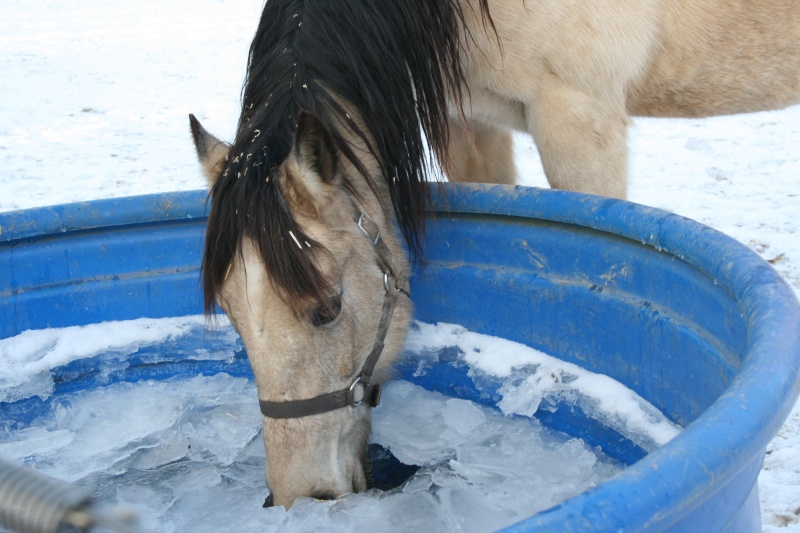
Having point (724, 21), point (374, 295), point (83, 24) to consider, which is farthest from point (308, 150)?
point (83, 24)

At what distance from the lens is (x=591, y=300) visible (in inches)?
81.5

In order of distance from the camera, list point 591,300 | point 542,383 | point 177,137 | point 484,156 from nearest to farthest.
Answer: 1. point 591,300
2. point 542,383
3. point 484,156
4. point 177,137

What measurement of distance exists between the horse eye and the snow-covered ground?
115 centimetres

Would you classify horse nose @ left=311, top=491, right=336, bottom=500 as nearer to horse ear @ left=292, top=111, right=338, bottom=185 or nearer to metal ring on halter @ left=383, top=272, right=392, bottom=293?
metal ring on halter @ left=383, top=272, right=392, bottom=293

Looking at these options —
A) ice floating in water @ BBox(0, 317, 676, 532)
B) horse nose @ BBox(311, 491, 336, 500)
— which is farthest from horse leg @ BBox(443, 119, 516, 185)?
horse nose @ BBox(311, 491, 336, 500)

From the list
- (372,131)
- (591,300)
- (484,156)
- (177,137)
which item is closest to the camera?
(372,131)

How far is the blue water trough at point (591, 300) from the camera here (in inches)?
37.5

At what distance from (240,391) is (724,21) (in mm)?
2011

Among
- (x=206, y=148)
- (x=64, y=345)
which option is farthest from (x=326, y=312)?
(x=64, y=345)

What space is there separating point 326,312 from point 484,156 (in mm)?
1527

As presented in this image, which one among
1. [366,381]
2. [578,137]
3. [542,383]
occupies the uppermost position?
[578,137]

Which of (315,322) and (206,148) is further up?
(206,148)

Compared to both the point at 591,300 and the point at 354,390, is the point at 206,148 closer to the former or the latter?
the point at 354,390

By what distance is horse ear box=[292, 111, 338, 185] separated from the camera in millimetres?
1538
